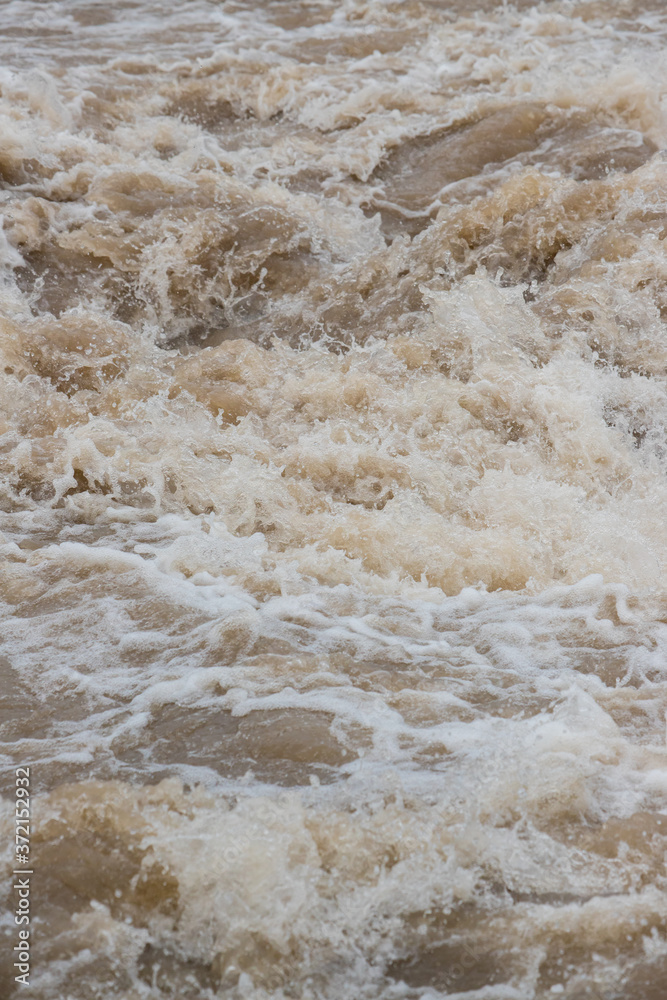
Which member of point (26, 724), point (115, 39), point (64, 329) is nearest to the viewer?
point (26, 724)

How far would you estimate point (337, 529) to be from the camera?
3584mm

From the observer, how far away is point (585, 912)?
210 centimetres

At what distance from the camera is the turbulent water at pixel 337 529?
2.14m

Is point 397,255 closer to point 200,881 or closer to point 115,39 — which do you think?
point 200,881

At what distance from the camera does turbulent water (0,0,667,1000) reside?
2.14 meters

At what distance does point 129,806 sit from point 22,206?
4.61 m

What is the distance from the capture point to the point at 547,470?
4020 mm

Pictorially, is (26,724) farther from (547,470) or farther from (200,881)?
(547,470)

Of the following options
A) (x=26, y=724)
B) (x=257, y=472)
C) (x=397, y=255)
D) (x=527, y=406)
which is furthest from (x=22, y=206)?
(x=26, y=724)

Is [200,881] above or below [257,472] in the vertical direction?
below

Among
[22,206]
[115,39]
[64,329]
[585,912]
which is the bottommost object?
[585,912]

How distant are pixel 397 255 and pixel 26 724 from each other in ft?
Answer: 12.4

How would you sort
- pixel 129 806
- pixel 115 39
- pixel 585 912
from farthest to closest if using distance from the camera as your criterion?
pixel 115 39, pixel 129 806, pixel 585 912

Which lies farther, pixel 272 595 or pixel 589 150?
pixel 589 150
